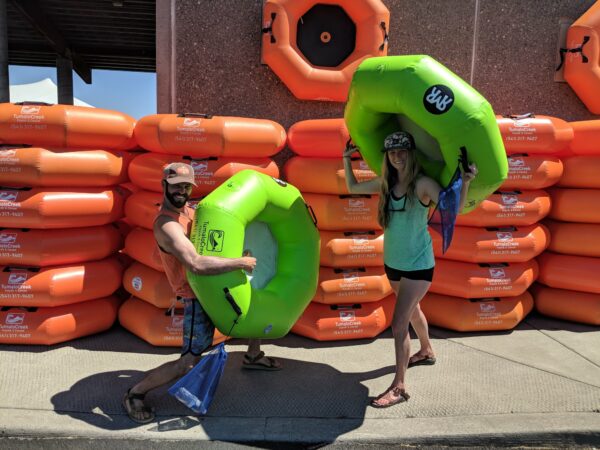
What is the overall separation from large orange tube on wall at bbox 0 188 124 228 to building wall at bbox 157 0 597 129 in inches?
59.4

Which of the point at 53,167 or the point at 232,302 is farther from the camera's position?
the point at 53,167

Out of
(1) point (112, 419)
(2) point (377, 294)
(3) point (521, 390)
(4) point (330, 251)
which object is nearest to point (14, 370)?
(1) point (112, 419)

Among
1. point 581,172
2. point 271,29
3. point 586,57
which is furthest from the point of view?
point 586,57

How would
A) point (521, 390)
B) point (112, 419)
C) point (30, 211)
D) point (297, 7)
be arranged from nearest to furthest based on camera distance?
point (112, 419) → point (521, 390) → point (30, 211) → point (297, 7)

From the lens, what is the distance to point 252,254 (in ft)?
11.1

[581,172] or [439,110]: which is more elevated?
[439,110]

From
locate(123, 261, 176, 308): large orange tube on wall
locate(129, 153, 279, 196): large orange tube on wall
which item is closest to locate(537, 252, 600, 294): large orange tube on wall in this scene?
locate(129, 153, 279, 196): large orange tube on wall

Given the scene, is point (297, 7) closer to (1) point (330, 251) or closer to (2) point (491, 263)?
(1) point (330, 251)

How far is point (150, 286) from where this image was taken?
3.81 m

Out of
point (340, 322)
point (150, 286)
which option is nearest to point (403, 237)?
point (340, 322)

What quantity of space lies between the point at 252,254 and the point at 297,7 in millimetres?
2667

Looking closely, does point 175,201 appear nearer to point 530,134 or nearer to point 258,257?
point 258,257

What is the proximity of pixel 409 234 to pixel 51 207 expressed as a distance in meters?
2.68

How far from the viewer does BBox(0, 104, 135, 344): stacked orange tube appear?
367 centimetres
